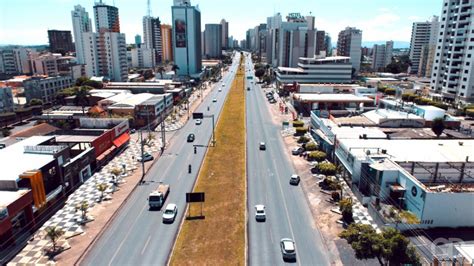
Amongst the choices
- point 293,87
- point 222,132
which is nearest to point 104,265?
point 222,132

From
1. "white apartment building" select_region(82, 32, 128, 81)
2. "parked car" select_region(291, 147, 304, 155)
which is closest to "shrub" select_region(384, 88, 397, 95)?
"parked car" select_region(291, 147, 304, 155)

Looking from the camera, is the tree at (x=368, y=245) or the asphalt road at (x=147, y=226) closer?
the tree at (x=368, y=245)

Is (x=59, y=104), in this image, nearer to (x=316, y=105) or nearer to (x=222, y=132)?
(x=222, y=132)

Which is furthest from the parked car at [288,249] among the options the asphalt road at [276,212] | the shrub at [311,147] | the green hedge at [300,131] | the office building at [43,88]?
the office building at [43,88]

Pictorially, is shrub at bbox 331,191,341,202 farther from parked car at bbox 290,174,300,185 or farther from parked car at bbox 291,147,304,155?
parked car at bbox 291,147,304,155

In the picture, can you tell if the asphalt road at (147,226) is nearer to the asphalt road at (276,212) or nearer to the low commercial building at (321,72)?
the asphalt road at (276,212)

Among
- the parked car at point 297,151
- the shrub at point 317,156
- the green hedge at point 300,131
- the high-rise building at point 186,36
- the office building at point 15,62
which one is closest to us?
the shrub at point 317,156
